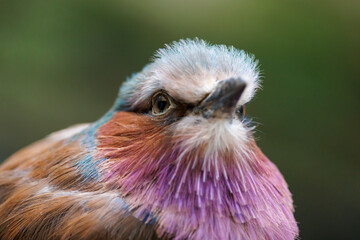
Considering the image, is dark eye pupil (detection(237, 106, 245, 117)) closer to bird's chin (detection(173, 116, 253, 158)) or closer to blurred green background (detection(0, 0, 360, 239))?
bird's chin (detection(173, 116, 253, 158))

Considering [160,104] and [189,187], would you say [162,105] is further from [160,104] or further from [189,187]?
[189,187]

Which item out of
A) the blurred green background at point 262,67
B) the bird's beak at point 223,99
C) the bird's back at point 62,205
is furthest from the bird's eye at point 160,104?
the blurred green background at point 262,67

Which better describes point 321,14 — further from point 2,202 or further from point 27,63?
point 2,202

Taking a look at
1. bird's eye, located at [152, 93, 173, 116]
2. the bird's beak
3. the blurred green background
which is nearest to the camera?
the bird's beak

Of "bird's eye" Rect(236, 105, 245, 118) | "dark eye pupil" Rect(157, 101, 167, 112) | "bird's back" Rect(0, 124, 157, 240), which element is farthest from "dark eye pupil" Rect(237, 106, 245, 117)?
"bird's back" Rect(0, 124, 157, 240)

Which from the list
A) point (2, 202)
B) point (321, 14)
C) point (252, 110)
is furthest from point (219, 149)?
point (321, 14)

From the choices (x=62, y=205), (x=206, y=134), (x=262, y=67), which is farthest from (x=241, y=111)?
(x=262, y=67)

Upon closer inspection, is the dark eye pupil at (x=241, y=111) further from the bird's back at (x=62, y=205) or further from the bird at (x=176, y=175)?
the bird's back at (x=62, y=205)
